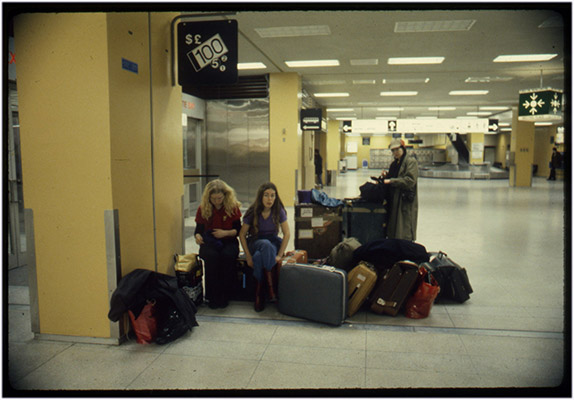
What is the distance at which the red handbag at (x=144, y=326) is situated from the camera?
121 inches

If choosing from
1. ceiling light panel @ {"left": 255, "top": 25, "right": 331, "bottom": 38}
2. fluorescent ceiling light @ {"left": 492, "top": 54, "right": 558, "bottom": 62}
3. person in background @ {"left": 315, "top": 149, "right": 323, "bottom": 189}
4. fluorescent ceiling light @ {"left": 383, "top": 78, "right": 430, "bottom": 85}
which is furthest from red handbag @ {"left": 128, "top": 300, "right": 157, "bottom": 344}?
person in background @ {"left": 315, "top": 149, "right": 323, "bottom": 189}

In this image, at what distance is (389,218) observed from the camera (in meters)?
5.66

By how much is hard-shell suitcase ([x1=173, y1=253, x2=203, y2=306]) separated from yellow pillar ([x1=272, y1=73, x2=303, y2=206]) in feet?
24.9

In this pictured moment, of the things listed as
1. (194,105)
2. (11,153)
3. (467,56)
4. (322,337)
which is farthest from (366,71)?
(322,337)

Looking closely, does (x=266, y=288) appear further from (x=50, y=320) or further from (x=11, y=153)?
(x=11, y=153)

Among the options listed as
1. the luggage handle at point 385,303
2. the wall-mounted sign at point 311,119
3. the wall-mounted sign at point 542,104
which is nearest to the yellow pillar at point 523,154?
the wall-mounted sign at point 542,104

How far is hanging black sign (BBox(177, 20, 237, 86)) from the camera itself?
366cm

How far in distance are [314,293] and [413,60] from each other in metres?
7.64

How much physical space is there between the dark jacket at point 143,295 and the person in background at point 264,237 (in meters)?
0.72

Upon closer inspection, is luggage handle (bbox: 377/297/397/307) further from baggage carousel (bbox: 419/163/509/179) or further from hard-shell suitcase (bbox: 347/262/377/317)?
baggage carousel (bbox: 419/163/509/179)

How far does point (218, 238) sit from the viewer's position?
3.88 m

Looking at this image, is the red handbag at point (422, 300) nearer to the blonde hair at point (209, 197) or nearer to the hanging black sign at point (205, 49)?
the blonde hair at point (209, 197)

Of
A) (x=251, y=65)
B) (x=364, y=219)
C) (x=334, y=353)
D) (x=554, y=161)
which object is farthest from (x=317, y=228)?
(x=554, y=161)

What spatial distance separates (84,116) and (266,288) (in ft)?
6.86
